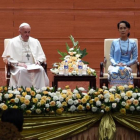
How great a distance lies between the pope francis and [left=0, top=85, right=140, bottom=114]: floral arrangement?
2190 millimetres

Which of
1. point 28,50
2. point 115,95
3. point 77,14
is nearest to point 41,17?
point 77,14

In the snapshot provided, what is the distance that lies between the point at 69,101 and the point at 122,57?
9.16 feet

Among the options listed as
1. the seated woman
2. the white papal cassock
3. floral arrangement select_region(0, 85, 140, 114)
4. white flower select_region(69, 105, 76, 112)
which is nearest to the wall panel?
the white papal cassock

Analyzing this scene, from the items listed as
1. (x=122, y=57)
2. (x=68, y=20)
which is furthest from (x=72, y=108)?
(x=68, y=20)

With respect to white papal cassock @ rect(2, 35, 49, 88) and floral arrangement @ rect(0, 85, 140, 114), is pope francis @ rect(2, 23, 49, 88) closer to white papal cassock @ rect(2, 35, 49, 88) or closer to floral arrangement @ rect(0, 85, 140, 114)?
white papal cassock @ rect(2, 35, 49, 88)

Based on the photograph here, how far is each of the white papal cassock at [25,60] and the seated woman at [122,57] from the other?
104 centimetres

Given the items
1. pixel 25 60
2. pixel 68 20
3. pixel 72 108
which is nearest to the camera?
pixel 72 108

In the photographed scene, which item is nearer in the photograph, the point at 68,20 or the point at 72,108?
the point at 72,108

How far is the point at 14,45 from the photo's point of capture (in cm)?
690

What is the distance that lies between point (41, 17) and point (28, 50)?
1822 millimetres

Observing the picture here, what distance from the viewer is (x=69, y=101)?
160 inches

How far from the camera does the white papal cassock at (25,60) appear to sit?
641 cm

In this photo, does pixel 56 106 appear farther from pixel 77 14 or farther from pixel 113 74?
pixel 77 14

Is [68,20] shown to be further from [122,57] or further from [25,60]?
[122,57]
